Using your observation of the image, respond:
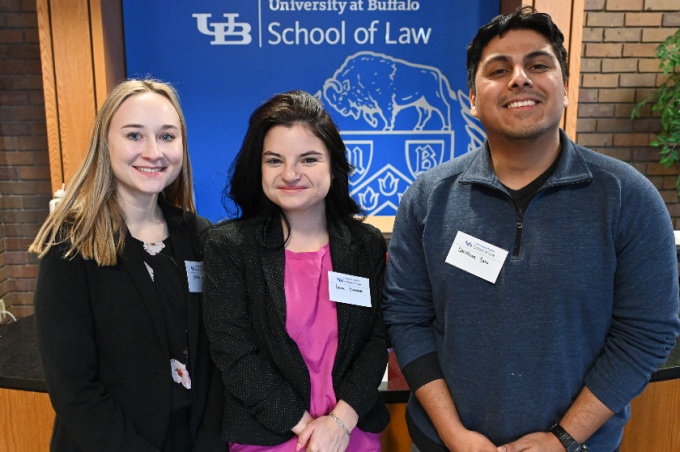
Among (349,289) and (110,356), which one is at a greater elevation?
(349,289)

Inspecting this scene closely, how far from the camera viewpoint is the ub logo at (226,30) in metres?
3.41

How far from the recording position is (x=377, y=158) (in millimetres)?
3654

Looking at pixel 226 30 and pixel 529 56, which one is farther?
pixel 226 30

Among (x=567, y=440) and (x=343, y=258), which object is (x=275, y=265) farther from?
(x=567, y=440)

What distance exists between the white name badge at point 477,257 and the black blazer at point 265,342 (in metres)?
0.28

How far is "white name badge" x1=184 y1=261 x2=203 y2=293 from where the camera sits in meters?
1.51

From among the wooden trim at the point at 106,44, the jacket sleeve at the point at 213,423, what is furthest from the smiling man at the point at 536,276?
the wooden trim at the point at 106,44

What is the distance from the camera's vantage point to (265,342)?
1.45 meters

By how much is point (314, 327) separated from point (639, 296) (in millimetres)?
783

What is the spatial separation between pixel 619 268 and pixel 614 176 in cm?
21

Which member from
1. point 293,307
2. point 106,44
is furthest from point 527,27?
point 106,44

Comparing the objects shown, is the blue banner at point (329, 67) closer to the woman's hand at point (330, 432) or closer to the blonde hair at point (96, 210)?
the blonde hair at point (96, 210)

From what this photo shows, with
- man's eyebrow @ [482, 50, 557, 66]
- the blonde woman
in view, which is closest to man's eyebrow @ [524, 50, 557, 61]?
man's eyebrow @ [482, 50, 557, 66]

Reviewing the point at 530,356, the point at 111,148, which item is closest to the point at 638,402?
the point at 530,356
